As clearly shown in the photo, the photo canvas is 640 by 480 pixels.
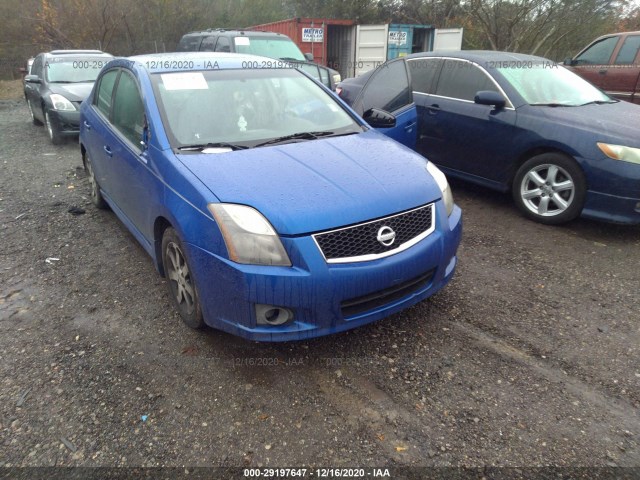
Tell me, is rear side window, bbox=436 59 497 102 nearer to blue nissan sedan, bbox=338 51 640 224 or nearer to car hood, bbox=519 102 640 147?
blue nissan sedan, bbox=338 51 640 224

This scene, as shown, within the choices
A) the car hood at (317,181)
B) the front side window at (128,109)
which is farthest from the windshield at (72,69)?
the car hood at (317,181)

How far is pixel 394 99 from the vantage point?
5305mm

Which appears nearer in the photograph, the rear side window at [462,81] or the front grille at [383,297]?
the front grille at [383,297]

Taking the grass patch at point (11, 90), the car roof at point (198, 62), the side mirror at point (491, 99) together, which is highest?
the car roof at point (198, 62)

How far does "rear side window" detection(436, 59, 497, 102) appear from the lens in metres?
5.04

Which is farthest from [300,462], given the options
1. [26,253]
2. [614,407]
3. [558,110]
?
[558,110]

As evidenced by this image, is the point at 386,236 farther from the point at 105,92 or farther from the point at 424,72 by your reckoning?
the point at 424,72

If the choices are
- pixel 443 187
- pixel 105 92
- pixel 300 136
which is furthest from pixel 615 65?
pixel 105 92

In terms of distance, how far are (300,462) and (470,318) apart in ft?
5.20

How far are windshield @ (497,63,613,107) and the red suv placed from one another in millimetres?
3386

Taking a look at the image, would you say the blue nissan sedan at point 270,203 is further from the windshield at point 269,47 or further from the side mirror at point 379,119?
the windshield at point 269,47

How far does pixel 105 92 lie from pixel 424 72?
375 centimetres

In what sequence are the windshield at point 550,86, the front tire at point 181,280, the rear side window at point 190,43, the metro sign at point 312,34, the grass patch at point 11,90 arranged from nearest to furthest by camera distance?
the front tire at point 181,280 → the windshield at point 550,86 → the rear side window at point 190,43 → the metro sign at point 312,34 → the grass patch at point 11,90

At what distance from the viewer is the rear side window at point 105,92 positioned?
13.2 feet
